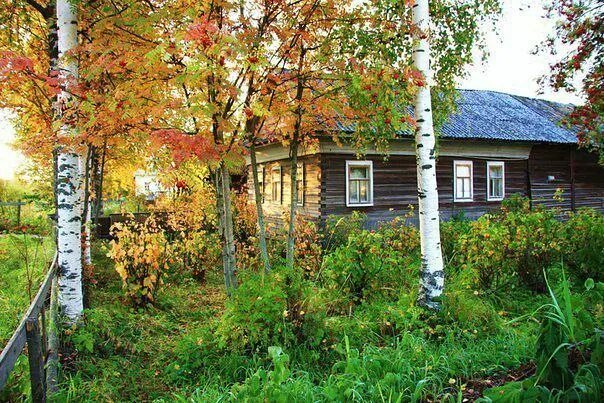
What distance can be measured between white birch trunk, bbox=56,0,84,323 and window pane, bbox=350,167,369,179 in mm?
10743

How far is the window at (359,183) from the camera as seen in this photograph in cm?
1467

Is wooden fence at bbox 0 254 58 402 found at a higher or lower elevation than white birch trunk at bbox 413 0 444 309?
lower

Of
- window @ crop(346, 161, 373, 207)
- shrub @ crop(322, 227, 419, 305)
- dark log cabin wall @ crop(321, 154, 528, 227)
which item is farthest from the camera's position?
window @ crop(346, 161, 373, 207)

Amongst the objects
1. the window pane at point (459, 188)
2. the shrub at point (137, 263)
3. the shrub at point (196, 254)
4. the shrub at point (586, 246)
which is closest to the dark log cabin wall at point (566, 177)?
the window pane at point (459, 188)

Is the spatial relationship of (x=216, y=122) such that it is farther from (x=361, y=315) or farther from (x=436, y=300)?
(x=436, y=300)

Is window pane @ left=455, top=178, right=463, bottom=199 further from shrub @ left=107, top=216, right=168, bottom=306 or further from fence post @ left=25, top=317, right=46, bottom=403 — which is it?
fence post @ left=25, top=317, right=46, bottom=403

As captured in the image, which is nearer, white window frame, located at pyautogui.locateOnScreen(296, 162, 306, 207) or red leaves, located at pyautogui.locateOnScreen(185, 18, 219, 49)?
red leaves, located at pyautogui.locateOnScreen(185, 18, 219, 49)

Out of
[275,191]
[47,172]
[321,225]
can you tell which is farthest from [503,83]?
[47,172]

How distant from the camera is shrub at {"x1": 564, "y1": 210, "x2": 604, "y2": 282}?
7395mm

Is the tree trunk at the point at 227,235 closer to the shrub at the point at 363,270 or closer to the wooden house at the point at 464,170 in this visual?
the shrub at the point at 363,270

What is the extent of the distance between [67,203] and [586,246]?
812 centimetres

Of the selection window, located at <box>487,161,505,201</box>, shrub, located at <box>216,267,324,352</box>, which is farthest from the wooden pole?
shrub, located at <box>216,267,324,352</box>

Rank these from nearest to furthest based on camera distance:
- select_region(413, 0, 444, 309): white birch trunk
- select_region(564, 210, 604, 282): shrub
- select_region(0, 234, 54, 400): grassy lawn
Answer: select_region(0, 234, 54, 400): grassy lawn, select_region(413, 0, 444, 309): white birch trunk, select_region(564, 210, 604, 282): shrub

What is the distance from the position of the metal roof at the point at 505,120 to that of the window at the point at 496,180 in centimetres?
137
